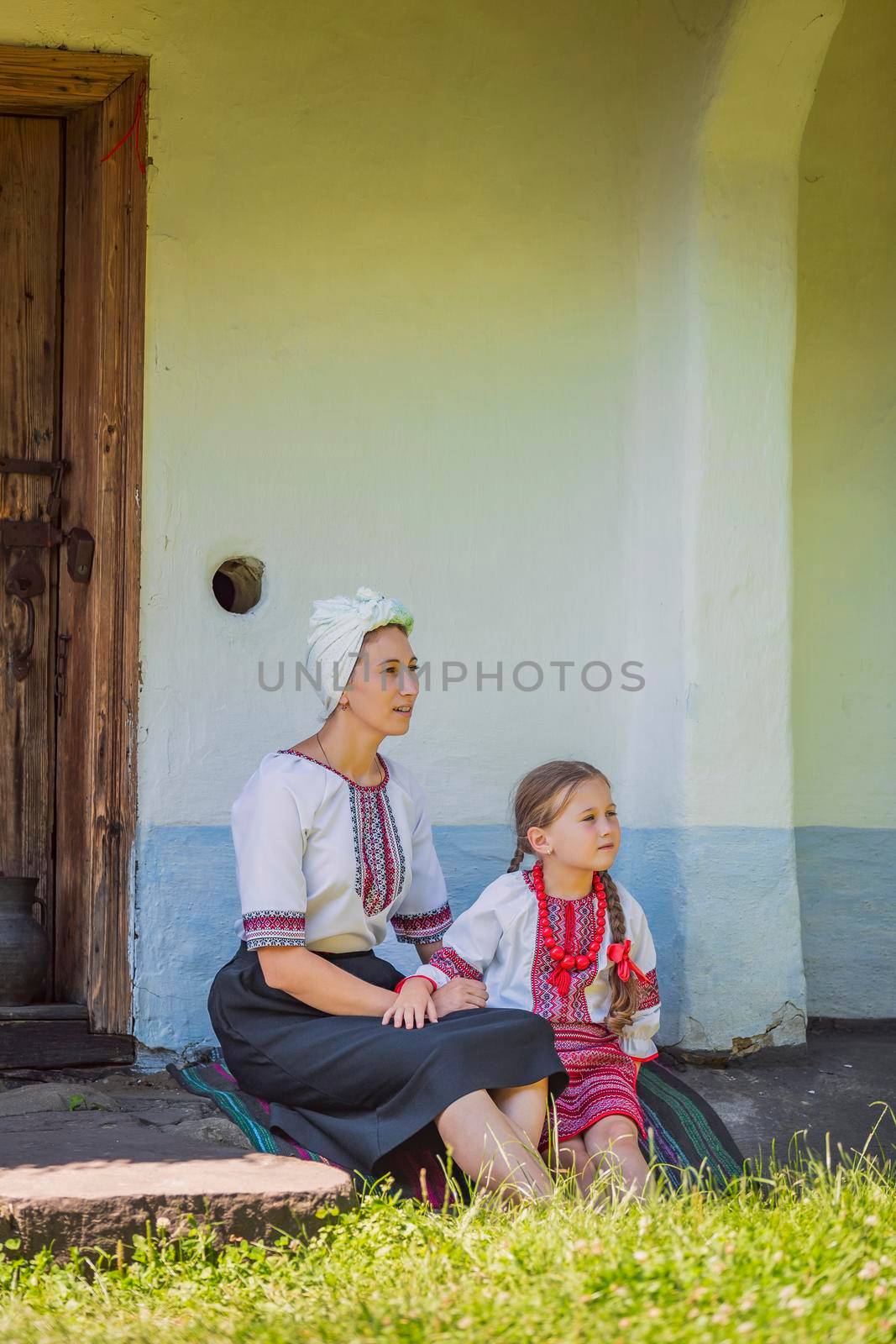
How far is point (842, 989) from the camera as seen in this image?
440 cm

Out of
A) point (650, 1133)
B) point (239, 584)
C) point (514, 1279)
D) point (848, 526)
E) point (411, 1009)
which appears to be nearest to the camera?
point (514, 1279)

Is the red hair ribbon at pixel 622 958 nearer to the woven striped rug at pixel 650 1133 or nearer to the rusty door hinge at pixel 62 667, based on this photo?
the woven striped rug at pixel 650 1133

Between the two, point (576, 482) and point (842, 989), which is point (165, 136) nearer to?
point (576, 482)

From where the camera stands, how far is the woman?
2.90m

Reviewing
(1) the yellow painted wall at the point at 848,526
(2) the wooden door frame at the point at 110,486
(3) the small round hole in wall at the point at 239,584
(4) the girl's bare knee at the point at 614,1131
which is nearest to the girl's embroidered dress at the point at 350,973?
(4) the girl's bare knee at the point at 614,1131

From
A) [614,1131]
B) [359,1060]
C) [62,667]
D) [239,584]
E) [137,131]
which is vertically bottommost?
[614,1131]

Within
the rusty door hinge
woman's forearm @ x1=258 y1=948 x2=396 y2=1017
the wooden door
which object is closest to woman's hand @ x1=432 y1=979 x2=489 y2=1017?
woman's forearm @ x1=258 y1=948 x2=396 y2=1017

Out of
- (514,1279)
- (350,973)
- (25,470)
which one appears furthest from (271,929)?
(25,470)

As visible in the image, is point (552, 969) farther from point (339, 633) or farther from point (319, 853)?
point (339, 633)

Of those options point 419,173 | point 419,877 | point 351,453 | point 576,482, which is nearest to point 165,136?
point 419,173

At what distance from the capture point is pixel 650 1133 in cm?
295

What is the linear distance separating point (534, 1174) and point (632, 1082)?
0.59m

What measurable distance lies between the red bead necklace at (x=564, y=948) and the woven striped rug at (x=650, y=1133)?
1.33 ft

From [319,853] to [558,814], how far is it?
580 millimetres
